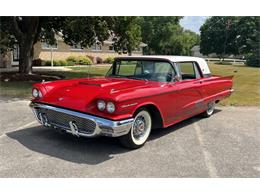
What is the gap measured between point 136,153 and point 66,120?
1.22 metres

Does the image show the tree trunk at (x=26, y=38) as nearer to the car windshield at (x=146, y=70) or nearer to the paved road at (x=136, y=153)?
the paved road at (x=136, y=153)

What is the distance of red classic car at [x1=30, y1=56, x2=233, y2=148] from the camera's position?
486cm

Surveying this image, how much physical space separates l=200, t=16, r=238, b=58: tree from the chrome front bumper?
74076mm

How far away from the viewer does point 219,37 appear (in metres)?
78.0

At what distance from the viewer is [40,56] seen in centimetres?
3153

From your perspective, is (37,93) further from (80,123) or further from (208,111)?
(208,111)

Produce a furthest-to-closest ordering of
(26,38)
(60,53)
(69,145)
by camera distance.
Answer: (60,53), (26,38), (69,145)

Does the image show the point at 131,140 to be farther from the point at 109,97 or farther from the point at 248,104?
the point at 248,104

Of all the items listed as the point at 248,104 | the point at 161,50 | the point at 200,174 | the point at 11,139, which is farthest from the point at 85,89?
the point at 161,50

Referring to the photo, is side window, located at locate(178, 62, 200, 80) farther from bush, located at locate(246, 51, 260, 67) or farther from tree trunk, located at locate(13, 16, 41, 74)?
bush, located at locate(246, 51, 260, 67)

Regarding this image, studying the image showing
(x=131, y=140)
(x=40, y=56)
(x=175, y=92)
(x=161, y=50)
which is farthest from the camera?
(x=161, y=50)

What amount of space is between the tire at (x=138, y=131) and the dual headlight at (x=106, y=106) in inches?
22.5

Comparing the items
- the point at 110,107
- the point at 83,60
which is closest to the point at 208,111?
the point at 110,107

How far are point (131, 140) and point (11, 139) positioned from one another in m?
2.14
